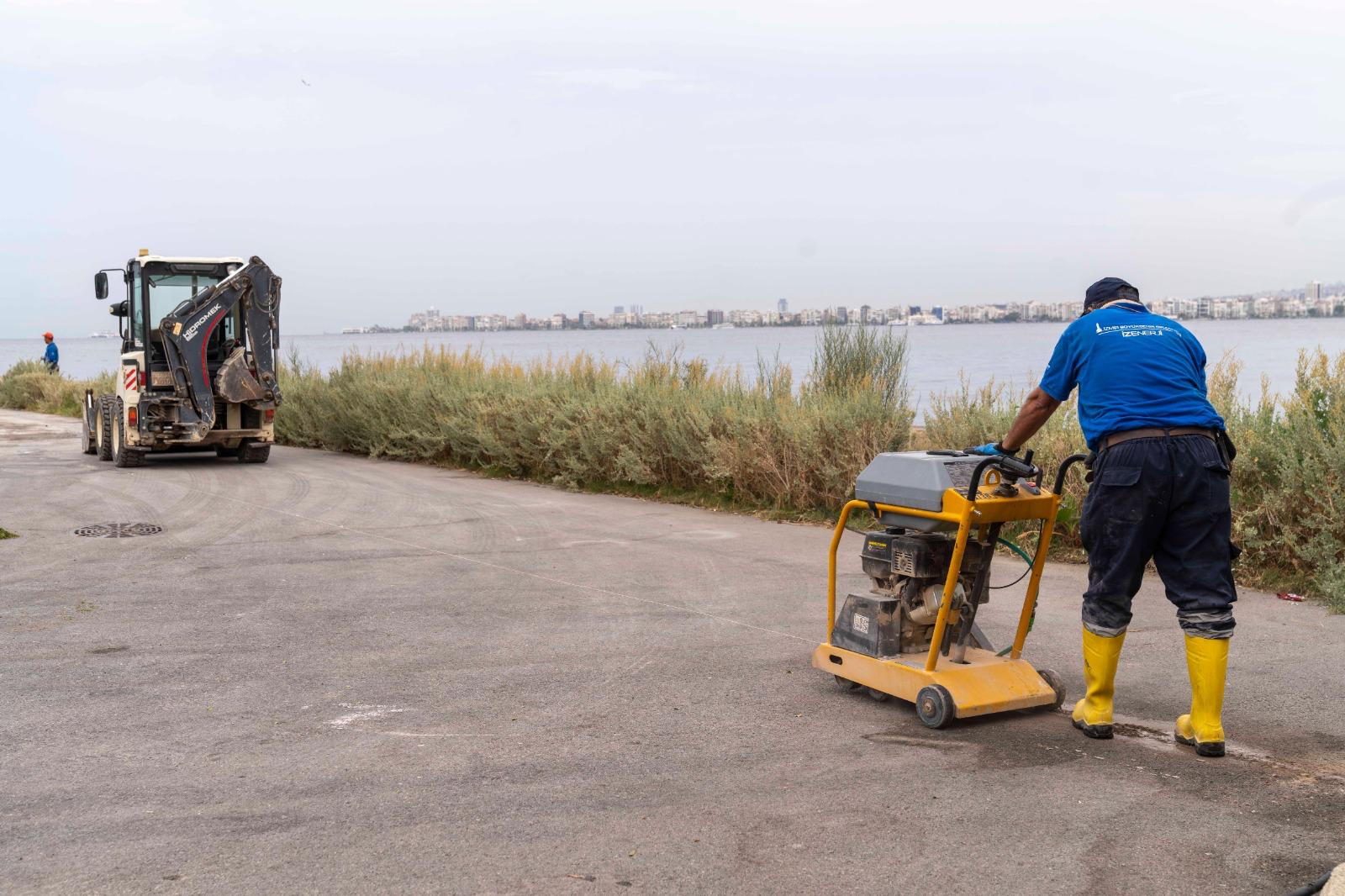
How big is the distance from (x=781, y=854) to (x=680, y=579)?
520 cm

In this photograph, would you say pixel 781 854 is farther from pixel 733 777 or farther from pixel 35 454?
pixel 35 454

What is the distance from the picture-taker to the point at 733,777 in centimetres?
505

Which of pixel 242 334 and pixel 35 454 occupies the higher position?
pixel 242 334

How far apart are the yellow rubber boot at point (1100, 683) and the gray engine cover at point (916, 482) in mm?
857

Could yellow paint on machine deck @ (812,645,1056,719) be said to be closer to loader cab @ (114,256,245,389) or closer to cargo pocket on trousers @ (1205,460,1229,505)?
cargo pocket on trousers @ (1205,460,1229,505)

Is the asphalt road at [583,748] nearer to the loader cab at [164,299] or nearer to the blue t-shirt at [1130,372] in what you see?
the blue t-shirt at [1130,372]

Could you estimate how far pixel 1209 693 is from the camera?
528 centimetres

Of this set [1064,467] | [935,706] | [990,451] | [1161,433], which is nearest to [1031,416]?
[990,451]

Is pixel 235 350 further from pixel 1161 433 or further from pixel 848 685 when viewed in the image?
pixel 1161 433

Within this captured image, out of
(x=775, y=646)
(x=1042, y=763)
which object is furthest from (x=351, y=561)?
(x=1042, y=763)

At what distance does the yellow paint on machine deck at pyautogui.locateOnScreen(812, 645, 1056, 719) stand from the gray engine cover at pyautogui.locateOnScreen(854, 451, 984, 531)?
0.70 meters

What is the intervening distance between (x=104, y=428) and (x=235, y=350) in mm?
2864

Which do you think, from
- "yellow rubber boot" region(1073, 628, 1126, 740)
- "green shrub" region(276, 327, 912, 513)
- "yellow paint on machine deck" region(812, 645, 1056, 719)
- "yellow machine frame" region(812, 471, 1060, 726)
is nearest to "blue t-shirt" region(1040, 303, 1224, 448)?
"yellow machine frame" region(812, 471, 1060, 726)

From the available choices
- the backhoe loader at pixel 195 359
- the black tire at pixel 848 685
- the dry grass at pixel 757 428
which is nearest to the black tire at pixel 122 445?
the backhoe loader at pixel 195 359
